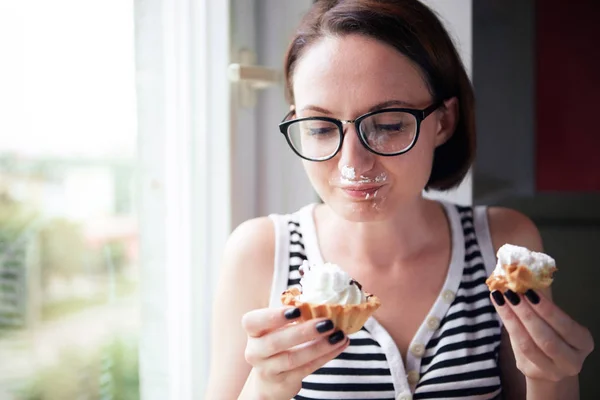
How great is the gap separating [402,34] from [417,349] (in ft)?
2.35

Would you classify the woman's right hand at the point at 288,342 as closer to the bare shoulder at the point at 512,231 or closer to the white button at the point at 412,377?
the white button at the point at 412,377

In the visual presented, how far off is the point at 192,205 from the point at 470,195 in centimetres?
93

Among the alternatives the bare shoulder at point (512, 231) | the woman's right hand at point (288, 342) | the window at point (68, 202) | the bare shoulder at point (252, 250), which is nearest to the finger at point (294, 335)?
the woman's right hand at point (288, 342)

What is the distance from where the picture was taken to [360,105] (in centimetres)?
116

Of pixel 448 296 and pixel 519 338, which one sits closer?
pixel 519 338

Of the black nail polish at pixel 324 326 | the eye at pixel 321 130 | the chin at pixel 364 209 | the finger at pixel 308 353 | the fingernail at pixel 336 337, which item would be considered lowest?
the finger at pixel 308 353

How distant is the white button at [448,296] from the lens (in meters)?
1.35

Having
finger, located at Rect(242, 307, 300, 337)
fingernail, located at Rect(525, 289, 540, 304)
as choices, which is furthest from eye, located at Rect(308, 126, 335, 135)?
fingernail, located at Rect(525, 289, 540, 304)

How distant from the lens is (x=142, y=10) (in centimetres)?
140

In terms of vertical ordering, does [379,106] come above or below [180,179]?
above

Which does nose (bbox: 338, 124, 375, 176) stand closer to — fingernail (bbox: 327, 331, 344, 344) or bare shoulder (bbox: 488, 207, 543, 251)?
fingernail (bbox: 327, 331, 344, 344)

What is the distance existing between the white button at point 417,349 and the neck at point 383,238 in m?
0.23

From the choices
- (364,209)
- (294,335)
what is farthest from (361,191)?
(294,335)

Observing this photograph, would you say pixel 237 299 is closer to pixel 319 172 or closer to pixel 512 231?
pixel 319 172
